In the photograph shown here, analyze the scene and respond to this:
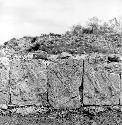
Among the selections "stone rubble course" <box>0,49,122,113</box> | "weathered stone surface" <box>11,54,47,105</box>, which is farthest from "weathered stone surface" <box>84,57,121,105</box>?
"weathered stone surface" <box>11,54,47,105</box>

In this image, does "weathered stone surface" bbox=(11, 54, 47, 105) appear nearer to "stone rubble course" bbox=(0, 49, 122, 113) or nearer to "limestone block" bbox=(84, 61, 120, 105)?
"stone rubble course" bbox=(0, 49, 122, 113)

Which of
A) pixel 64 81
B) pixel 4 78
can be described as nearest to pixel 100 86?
pixel 64 81

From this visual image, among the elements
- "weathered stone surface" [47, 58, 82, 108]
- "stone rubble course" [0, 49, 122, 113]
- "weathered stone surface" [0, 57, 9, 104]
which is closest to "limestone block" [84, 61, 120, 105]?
"stone rubble course" [0, 49, 122, 113]

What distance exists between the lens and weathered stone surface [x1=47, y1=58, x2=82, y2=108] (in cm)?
560

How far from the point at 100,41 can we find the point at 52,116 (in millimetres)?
1989

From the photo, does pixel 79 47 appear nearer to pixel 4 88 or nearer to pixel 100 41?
pixel 100 41

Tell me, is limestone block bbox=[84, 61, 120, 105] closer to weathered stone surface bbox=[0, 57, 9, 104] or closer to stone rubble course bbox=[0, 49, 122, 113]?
stone rubble course bbox=[0, 49, 122, 113]

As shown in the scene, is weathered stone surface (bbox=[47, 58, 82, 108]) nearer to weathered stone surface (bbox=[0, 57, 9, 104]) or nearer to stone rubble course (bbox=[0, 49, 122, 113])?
stone rubble course (bbox=[0, 49, 122, 113])

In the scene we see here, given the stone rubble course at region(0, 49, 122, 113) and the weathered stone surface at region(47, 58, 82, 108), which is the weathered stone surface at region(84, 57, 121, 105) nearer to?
the stone rubble course at region(0, 49, 122, 113)

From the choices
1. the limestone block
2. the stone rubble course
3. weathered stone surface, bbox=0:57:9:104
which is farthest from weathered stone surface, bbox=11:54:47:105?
the limestone block

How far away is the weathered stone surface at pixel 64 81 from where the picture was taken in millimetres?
5602

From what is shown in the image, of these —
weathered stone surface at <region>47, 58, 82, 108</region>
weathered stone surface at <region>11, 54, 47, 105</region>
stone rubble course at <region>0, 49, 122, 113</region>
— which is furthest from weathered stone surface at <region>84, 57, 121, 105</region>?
weathered stone surface at <region>11, 54, 47, 105</region>

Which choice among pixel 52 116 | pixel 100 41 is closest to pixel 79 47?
pixel 100 41

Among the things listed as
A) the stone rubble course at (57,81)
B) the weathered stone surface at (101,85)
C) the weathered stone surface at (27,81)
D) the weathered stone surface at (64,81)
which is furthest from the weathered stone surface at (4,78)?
the weathered stone surface at (101,85)
